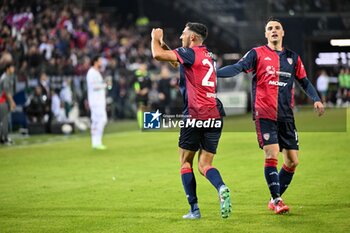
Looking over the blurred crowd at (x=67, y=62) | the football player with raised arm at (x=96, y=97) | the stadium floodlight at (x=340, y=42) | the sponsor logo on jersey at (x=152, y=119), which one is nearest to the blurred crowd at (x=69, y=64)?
the blurred crowd at (x=67, y=62)

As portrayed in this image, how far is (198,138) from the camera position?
976cm

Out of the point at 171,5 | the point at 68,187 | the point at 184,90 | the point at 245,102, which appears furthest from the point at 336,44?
the point at 184,90

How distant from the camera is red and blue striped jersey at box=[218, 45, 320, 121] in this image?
10.2 meters

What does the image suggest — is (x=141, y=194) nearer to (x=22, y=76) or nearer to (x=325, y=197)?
(x=325, y=197)

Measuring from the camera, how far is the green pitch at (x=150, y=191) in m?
9.52

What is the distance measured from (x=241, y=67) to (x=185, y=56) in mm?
933

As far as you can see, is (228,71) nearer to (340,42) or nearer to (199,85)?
(199,85)

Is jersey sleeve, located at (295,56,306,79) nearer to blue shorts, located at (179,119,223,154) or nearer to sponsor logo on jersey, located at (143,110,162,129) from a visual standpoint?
blue shorts, located at (179,119,223,154)

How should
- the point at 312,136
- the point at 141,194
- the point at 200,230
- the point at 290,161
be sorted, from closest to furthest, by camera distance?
the point at 200,230, the point at 290,161, the point at 141,194, the point at 312,136

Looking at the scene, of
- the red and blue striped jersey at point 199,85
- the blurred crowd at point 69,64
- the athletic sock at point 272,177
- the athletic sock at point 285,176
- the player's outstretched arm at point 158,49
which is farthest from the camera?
the blurred crowd at point 69,64

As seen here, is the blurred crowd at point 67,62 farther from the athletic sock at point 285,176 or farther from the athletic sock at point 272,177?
the athletic sock at point 272,177

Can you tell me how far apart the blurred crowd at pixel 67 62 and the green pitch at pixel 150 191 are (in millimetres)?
7168

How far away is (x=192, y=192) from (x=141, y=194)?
2.59 m

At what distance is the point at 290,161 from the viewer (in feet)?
34.5
